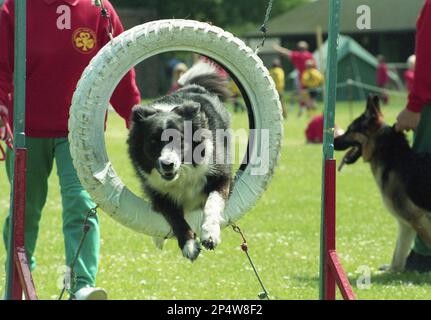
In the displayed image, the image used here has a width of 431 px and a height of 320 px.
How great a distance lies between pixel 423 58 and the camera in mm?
6871

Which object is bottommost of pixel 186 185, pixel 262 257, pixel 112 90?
pixel 262 257

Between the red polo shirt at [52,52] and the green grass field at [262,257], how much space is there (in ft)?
2.19

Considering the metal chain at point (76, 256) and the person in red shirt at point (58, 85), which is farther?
the person in red shirt at point (58, 85)

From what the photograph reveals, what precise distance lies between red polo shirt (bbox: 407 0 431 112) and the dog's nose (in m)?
3.03

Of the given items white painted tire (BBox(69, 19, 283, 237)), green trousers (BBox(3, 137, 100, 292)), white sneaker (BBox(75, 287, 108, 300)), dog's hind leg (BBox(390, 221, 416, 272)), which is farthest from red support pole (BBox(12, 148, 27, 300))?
dog's hind leg (BBox(390, 221, 416, 272))

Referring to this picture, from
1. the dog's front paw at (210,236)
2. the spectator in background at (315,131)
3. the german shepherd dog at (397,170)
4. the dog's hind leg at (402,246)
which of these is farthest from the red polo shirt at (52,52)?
the spectator in background at (315,131)

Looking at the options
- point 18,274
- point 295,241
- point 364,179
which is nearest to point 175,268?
point 295,241

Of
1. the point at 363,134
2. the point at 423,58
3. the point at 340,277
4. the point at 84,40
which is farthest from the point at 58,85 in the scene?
the point at 363,134

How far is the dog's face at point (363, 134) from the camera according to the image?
802 centimetres

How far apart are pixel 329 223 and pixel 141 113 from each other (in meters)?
1.21

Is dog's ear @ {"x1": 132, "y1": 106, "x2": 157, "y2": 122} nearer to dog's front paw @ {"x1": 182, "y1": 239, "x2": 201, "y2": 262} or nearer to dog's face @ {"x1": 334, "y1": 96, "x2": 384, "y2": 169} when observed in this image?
dog's front paw @ {"x1": 182, "y1": 239, "x2": 201, "y2": 262}

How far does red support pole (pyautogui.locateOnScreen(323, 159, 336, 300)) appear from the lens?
499 cm

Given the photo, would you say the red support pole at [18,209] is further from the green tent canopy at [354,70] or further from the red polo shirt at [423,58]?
the green tent canopy at [354,70]

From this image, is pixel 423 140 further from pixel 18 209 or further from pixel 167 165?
pixel 18 209
